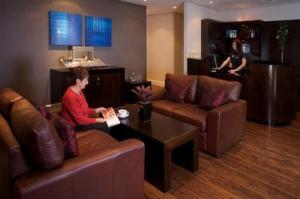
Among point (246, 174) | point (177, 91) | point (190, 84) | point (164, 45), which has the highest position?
point (164, 45)

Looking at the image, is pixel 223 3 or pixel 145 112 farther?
pixel 223 3

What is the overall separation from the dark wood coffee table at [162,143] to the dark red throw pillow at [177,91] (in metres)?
1.13

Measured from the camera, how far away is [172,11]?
306 inches

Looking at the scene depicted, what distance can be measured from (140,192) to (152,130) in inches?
31.3

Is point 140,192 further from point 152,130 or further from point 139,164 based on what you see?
point 152,130

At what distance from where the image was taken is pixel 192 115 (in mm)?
3508

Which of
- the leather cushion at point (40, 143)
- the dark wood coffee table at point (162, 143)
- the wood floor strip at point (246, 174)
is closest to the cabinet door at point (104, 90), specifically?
the dark wood coffee table at point (162, 143)

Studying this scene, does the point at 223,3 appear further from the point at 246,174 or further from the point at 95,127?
the point at 95,127

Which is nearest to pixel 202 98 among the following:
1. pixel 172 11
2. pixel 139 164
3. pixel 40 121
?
pixel 139 164

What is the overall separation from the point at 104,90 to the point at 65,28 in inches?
55.9

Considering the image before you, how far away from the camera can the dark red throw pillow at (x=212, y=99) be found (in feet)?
11.7

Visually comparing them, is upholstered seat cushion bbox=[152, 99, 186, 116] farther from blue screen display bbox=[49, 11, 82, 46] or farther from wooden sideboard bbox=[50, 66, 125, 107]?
blue screen display bbox=[49, 11, 82, 46]

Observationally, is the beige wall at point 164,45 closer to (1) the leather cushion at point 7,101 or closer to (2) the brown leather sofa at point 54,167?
(1) the leather cushion at point 7,101

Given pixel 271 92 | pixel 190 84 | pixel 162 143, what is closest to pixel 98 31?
pixel 190 84
